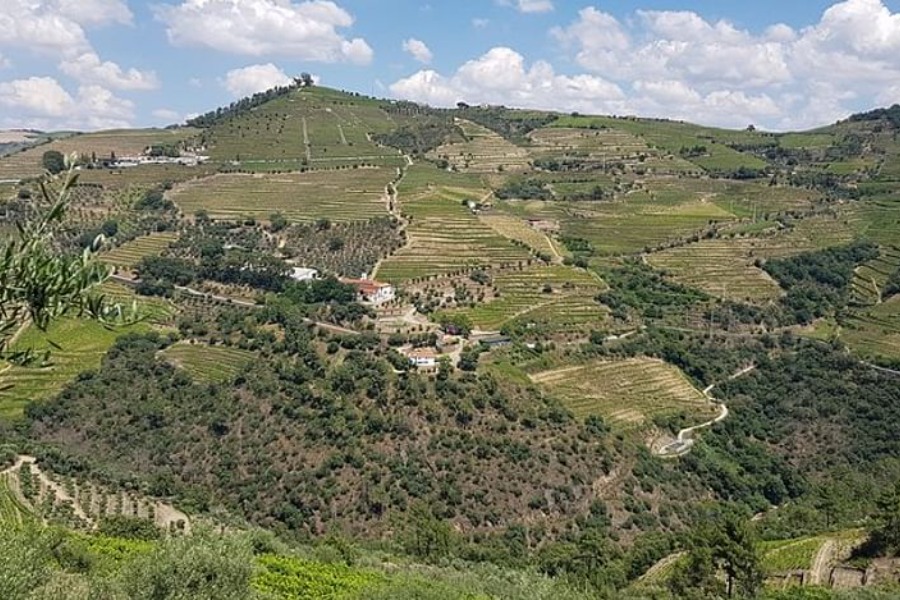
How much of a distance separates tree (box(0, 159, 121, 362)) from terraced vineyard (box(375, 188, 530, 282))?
63182 millimetres

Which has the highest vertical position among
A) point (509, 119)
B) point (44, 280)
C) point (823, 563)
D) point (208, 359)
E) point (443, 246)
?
point (509, 119)

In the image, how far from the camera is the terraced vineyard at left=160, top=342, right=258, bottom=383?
55688mm

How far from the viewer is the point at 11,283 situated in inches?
330

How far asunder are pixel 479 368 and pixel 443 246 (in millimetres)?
26417

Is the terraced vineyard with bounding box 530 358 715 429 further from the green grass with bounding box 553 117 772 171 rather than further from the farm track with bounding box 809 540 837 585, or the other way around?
the green grass with bounding box 553 117 772 171

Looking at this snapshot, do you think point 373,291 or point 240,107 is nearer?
point 373,291

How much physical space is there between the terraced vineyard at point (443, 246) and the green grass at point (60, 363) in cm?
2508

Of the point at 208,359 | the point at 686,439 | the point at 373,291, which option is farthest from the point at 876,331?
the point at 208,359

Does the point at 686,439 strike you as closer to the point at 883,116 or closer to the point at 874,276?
the point at 874,276

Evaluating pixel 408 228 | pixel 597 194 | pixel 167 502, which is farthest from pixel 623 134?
pixel 167 502

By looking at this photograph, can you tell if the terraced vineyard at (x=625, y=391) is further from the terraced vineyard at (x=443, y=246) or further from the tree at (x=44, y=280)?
the tree at (x=44, y=280)

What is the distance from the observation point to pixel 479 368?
181ft

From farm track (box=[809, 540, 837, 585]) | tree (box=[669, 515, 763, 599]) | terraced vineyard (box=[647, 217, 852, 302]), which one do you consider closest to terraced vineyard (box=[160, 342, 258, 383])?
tree (box=[669, 515, 763, 599])

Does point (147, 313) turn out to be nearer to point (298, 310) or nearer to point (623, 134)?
point (298, 310)
